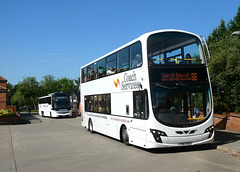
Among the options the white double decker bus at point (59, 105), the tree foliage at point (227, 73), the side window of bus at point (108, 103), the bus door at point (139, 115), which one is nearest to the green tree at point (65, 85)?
the white double decker bus at point (59, 105)

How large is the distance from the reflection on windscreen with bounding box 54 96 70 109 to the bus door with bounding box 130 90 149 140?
91.0 ft

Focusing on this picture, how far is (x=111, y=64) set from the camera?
1329 centimetres

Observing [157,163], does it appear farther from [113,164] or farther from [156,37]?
[156,37]

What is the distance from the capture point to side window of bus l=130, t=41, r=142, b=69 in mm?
10312

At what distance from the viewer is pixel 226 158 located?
8.66 metres

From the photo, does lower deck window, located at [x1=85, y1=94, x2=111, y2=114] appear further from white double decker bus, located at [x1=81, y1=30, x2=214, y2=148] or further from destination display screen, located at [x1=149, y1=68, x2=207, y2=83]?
destination display screen, located at [x1=149, y1=68, x2=207, y2=83]

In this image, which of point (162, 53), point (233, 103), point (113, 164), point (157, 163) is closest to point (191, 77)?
point (162, 53)

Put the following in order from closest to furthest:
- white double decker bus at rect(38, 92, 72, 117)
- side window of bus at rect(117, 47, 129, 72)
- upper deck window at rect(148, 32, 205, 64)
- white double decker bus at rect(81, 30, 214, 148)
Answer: white double decker bus at rect(81, 30, 214, 148)
upper deck window at rect(148, 32, 205, 64)
side window of bus at rect(117, 47, 129, 72)
white double decker bus at rect(38, 92, 72, 117)

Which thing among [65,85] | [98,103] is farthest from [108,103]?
[65,85]

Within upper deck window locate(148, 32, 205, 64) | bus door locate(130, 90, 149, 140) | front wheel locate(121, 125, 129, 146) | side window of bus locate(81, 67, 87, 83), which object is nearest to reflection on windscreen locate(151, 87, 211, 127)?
A: bus door locate(130, 90, 149, 140)

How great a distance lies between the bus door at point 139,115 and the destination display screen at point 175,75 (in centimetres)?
66

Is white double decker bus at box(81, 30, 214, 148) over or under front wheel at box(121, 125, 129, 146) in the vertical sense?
over

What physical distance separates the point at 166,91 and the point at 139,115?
1.42 meters

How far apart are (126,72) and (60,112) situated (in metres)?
27.4
